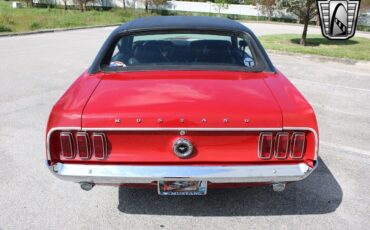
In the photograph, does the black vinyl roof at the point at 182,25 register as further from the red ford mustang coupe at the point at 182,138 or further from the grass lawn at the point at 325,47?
the grass lawn at the point at 325,47

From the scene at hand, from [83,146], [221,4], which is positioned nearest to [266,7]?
[221,4]

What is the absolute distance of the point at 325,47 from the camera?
15.5 meters

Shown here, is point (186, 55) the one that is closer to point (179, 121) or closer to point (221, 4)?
point (179, 121)

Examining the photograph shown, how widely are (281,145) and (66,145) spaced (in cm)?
158

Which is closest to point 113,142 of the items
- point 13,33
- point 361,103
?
point 361,103

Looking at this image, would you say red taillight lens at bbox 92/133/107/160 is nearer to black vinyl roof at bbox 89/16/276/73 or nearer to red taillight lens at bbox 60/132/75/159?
red taillight lens at bbox 60/132/75/159

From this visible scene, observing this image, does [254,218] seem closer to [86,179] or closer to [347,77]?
[86,179]

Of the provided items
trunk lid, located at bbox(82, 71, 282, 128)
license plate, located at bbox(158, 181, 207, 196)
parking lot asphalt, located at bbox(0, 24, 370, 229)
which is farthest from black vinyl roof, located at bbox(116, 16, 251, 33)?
license plate, located at bbox(158, 181, 207, 196)

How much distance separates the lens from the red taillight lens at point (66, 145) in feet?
9.07

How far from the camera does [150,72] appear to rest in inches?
138

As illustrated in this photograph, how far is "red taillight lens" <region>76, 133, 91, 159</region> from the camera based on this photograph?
2.75 metres

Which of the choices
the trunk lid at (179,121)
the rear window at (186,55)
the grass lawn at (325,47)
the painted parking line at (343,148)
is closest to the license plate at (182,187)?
the trunk lid at (179,121)

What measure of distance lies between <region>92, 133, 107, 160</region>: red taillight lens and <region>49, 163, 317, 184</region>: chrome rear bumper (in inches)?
3.2

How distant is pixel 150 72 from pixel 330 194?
2.09 metres
